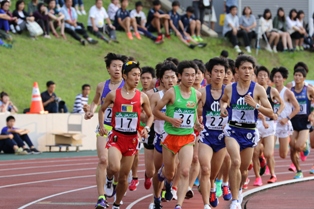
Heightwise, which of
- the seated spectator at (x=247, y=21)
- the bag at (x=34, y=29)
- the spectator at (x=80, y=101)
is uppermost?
the seated spectator at (x=247, y=21)

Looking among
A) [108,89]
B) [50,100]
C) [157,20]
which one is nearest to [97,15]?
[157,20]

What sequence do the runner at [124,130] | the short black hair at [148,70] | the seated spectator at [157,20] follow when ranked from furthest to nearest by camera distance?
the seated spectator at [157,20], the short black hair at [148,70], the runner at [124,130]

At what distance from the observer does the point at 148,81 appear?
47.0 feet

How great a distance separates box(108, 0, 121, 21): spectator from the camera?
32156 millimetres

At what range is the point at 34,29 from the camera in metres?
29.0

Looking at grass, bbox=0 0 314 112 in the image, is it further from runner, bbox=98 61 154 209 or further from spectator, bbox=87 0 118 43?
runner, bbox=98 61 154 209

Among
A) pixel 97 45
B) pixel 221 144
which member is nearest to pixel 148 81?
pixel 221 144

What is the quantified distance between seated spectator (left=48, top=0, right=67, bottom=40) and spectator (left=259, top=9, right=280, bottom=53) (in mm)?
8893

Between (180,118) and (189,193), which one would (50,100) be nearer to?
(189,193)

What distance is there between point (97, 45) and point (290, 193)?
17.9 meters

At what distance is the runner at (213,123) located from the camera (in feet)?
40.7

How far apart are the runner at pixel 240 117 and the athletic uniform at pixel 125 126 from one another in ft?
3.98

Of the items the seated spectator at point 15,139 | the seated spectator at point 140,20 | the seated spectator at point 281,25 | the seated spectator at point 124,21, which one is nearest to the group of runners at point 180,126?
the seated spectator at point 15,139

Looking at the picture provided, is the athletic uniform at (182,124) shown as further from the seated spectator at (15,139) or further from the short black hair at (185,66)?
the seated spectator at (15,139)
